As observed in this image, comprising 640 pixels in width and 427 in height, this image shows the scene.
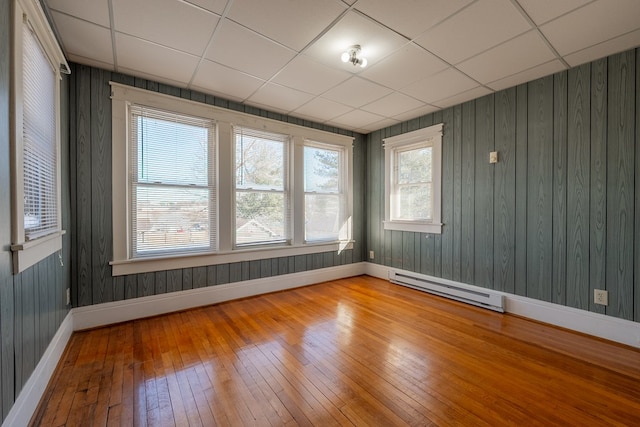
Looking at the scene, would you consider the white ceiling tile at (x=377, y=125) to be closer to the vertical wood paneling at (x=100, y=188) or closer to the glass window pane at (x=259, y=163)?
the glass window pane at (x=259, y=163)

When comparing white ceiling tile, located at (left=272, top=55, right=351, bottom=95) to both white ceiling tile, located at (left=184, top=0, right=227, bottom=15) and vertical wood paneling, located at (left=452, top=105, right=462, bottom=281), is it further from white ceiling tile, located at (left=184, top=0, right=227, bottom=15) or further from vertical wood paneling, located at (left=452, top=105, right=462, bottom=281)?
vertical wood paneling, located at (left=452, top=105, right=462, bottom=281)

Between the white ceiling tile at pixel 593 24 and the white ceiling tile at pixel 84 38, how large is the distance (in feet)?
11.2

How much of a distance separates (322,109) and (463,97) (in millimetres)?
1772

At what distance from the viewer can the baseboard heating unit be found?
3.15 metres

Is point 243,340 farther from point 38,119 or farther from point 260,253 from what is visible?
point 38,119

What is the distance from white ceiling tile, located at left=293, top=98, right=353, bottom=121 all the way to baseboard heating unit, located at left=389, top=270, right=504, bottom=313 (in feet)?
8.42

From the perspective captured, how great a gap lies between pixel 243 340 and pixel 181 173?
1958 mm

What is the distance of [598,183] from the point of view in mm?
2523

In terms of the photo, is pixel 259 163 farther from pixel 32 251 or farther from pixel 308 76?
pixel 32 251

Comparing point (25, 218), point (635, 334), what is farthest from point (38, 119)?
→ point (635, 334)

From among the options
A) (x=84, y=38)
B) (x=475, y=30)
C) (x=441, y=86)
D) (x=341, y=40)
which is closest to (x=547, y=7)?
(x=475, y=30)

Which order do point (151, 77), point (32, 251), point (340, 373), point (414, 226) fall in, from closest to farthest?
point (32, 251) < point (340, 373) < point (151, 77) < point (414, 226)

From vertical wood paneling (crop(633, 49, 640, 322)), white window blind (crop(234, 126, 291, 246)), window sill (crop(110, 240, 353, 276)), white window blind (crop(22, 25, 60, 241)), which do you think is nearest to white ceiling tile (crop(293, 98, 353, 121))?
white window blind (crop(234, 126, 291, 246))

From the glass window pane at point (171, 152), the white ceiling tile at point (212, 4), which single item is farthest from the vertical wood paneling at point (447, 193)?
the glass window pane at point (171, 152)
